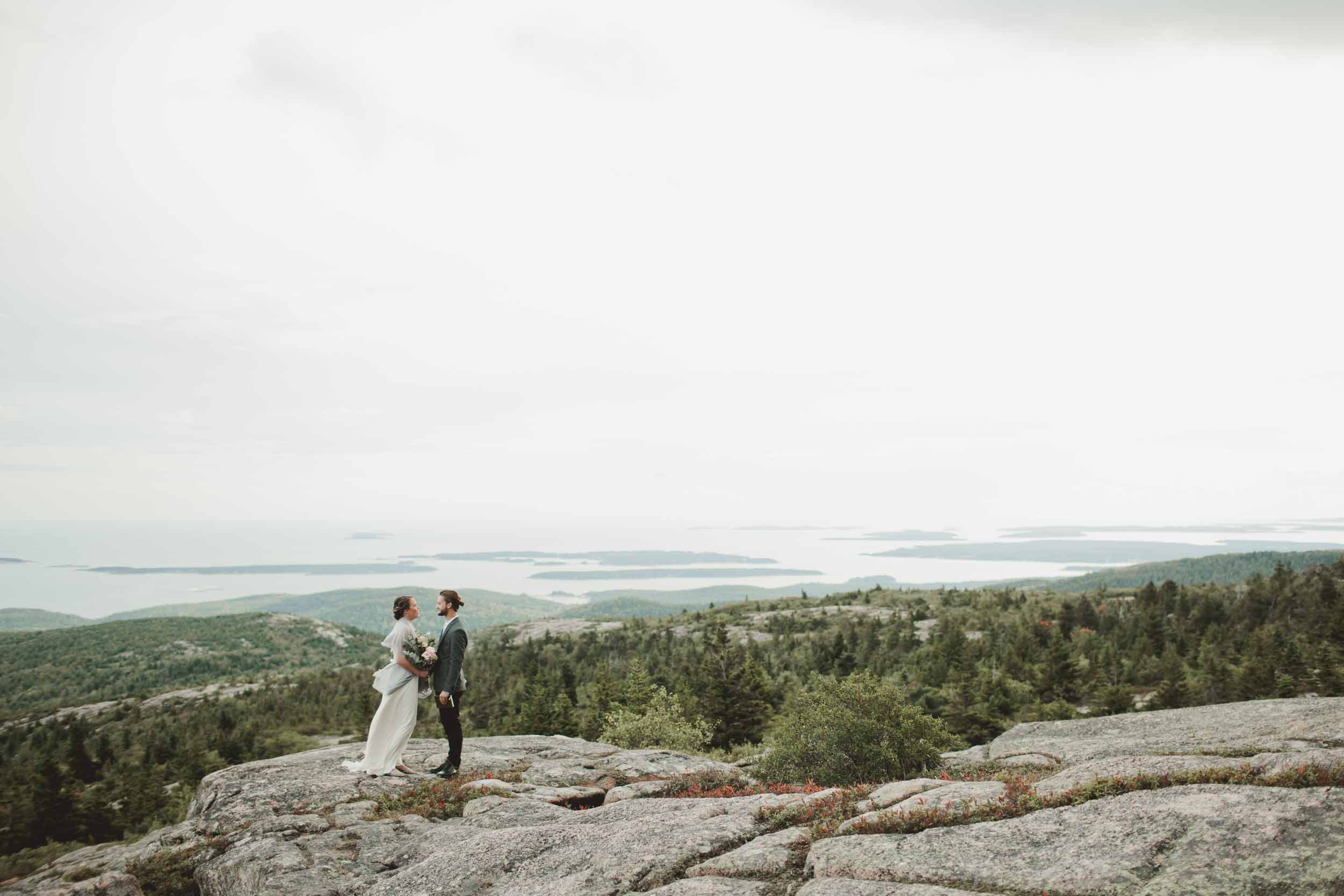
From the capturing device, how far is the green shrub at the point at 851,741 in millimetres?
21188

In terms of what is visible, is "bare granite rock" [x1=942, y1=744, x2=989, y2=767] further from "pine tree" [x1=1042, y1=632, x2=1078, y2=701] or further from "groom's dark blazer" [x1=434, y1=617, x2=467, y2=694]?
"pine tree" [x1=1042, y1=632, x2=1078, y2=701]

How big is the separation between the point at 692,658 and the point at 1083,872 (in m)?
133

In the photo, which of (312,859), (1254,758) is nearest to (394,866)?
(312,859)

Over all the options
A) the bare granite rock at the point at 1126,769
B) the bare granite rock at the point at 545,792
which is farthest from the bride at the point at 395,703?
the bare granite rock at the point at 1126,769

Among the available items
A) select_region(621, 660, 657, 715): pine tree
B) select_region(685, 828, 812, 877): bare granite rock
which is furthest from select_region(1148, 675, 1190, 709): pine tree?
select_region(685, 828, 812, 877): bare granite rock

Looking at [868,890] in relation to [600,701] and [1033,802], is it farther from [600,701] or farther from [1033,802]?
[600,701]

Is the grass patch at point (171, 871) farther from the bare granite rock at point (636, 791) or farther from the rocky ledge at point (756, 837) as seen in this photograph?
the bare granite rock at point (636, 791)

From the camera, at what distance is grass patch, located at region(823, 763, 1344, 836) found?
9117 mm

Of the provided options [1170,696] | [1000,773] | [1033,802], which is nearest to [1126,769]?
[1033,802]

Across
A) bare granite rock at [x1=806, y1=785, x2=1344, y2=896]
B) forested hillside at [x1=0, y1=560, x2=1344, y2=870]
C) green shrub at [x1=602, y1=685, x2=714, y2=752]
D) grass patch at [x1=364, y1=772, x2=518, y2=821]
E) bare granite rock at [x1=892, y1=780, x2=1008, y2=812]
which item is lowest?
forested hillside at [x1=0, y1=560, x2=1344, y2=870]

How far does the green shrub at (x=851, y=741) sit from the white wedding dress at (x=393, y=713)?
10902mm

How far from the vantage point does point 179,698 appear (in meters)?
182

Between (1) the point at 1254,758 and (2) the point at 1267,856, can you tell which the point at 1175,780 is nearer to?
(1) the point at 1254,758

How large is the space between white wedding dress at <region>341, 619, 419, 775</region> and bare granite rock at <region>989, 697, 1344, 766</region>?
16435 millimetres
